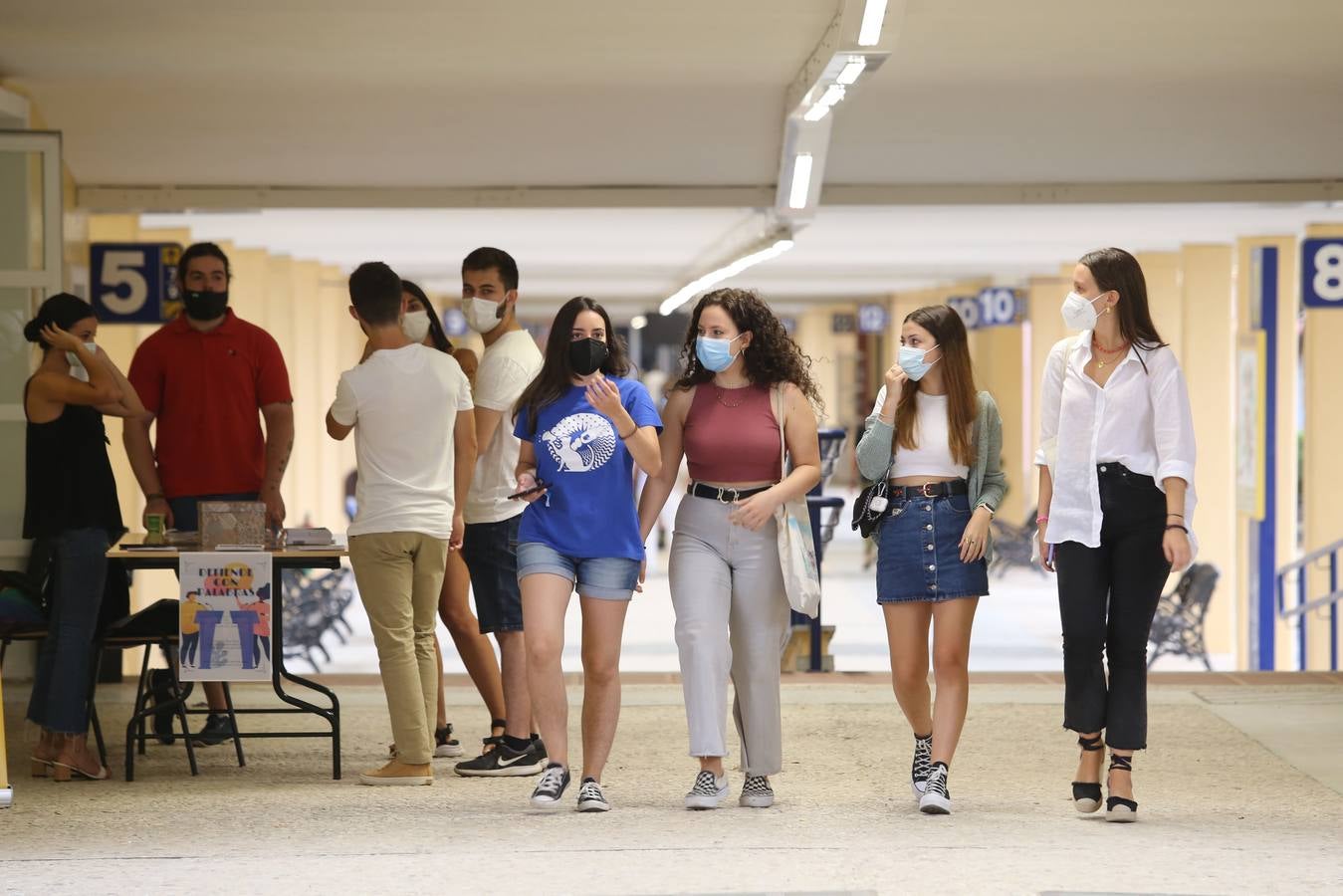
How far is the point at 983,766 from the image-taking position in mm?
5684

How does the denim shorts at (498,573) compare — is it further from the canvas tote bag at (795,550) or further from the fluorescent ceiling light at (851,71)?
the fluorescent ceiling light at (851,71)

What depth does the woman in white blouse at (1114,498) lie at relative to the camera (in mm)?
4656

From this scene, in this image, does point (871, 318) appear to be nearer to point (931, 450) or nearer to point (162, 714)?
point (162, 714)

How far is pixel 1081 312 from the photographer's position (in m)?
4.67

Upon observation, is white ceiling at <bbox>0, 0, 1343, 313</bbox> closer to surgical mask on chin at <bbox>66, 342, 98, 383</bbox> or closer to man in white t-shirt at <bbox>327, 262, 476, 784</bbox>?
surgical mask on chin at <bbox>66, 342, 98, 383</bbox>

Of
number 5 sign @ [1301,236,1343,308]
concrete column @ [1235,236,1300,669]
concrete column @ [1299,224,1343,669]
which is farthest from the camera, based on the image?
concrete column @ [1235,236,1300,669]

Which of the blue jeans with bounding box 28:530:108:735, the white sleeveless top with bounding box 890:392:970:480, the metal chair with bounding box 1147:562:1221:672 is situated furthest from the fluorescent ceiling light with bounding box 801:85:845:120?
the metal chair with bounding box 1147:562:1221:672

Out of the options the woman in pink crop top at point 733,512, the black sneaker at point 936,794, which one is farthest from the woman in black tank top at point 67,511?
the black sneaker at point 936,794

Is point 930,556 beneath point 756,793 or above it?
above

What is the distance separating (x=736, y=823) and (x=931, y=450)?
3.82 ft

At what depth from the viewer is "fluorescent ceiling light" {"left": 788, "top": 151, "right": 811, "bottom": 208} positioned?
27.3ft

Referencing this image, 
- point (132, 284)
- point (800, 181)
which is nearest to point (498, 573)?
point (800, 181)

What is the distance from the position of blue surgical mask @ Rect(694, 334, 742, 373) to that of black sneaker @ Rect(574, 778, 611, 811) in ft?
3.96

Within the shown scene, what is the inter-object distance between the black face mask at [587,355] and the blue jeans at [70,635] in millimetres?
1770
